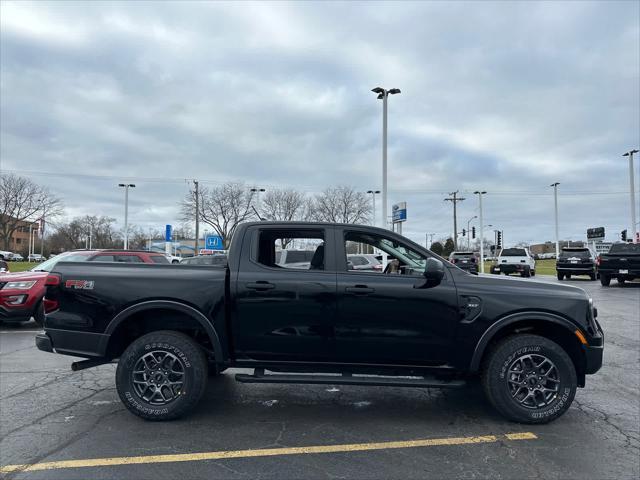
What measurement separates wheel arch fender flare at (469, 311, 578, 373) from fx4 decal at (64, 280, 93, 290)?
3.60 m

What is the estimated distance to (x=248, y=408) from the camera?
4512 millimetres

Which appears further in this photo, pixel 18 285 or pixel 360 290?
pixel 18 285

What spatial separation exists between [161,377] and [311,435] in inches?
57.3

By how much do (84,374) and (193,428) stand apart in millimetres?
2574

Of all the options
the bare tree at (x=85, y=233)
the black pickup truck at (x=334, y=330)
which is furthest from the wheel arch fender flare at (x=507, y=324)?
the bare tree at (x=85, y=233)

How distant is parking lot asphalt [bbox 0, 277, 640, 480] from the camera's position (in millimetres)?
3250

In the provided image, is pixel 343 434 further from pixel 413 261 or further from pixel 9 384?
pixel 9 384

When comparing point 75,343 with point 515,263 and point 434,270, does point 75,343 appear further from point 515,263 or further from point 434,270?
point 515,263

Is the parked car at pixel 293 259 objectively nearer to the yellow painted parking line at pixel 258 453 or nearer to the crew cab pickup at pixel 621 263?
the yellow painted parking line at pixel 258 453

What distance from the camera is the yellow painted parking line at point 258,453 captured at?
10.7 ft

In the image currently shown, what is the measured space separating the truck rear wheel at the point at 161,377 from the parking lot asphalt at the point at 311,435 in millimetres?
167

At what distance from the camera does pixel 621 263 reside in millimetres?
17938

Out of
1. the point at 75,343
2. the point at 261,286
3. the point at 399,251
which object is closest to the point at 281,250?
the point at 261,286

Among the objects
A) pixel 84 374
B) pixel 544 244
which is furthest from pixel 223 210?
pixel 544 244
